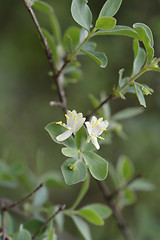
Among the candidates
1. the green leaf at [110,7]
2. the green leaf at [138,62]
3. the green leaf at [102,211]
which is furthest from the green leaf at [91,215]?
the green leaf at [110,7]

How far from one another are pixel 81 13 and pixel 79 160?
327mm

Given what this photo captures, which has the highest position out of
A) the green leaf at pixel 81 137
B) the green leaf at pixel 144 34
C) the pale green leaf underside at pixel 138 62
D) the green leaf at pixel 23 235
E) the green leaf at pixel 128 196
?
the green leaf at pixel 144 34

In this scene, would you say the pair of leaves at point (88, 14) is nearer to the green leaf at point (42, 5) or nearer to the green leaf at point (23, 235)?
the green leaf at point (42, 5)

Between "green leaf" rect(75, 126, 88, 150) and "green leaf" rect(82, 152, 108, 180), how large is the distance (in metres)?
0.02

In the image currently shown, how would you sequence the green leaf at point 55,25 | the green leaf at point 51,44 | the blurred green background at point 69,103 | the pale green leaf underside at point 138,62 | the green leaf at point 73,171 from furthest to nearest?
the blurred green background at point 69,103
the green leaf at point 55,25
the green leaf at point 51,44
the pale green leaf underside at point 138,62
the green leaf at point 73,171

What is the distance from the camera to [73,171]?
2.10 feet

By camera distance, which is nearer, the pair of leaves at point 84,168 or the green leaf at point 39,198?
the pair of leaves at point 84,168

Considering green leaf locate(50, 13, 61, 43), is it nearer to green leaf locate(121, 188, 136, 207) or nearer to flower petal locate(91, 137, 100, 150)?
flower petal locate(91, 137, 100, 150)

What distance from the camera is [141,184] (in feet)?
4.09

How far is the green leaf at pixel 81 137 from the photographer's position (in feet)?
2.21

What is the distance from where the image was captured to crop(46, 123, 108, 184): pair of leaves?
2.08 ft

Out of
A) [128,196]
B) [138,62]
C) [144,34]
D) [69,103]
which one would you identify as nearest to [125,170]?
[128,196]

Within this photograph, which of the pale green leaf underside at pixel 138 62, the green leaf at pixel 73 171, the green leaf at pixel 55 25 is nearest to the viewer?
the green leaf at pixel 73 171

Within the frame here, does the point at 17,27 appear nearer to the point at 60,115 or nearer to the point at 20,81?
the point at 20,81
